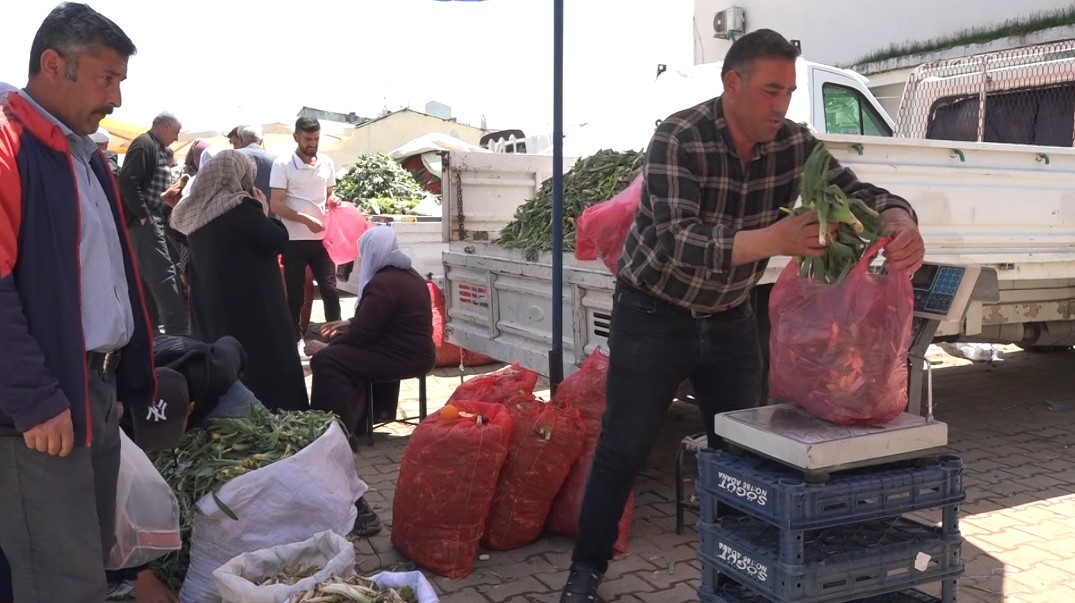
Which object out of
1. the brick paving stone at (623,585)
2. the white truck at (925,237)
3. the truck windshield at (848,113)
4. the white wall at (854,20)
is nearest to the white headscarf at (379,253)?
the white truck at (925,237)

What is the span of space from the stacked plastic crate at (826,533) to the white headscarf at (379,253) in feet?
9.37

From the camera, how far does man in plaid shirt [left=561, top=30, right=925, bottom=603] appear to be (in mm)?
2666

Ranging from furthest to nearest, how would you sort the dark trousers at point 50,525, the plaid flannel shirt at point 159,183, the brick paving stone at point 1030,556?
the plaid flannel shirt at point 159,183 < the brick paving stone at point 1030,556 < the dark trousers at point 50,525

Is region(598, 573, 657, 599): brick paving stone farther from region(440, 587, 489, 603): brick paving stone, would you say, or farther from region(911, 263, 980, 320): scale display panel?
region(911, 263, 980, 320): scale display panel

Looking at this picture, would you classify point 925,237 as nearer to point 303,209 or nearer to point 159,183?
point 303,209

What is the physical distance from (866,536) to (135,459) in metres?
2.40

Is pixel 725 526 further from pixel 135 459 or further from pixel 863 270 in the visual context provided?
pixel 135 459

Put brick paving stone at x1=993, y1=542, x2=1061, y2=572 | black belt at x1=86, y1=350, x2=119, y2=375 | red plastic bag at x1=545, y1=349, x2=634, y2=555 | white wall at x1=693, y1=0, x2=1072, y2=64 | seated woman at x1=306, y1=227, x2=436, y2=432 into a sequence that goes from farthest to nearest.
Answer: white wall at x1=693, y1=0, x2=1072, y2=64
seated woman at x1=306, y1=227, x2=436, y2=432
red plastic bag at x1=545, y1=349, x2=634, y2=555
brick paving stone at x1=993, y1=542, x2=1061, y2=572
black belt at x1=86, y1=350, x2=119, y2=375

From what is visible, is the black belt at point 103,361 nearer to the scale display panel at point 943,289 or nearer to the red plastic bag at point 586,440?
the red plastic bag at point 586,440

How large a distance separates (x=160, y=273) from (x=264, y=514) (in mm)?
4554

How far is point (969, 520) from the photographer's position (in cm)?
440

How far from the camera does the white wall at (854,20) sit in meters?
15.4

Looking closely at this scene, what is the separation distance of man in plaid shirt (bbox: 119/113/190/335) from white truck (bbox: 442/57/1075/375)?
2.52m

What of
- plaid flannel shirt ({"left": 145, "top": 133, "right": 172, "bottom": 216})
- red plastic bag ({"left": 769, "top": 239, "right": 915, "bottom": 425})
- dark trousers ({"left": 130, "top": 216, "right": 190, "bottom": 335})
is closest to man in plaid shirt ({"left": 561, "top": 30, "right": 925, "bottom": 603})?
red plastic bag ({"left": 769, "top": 239, "right": 915, "bottom": 425})
